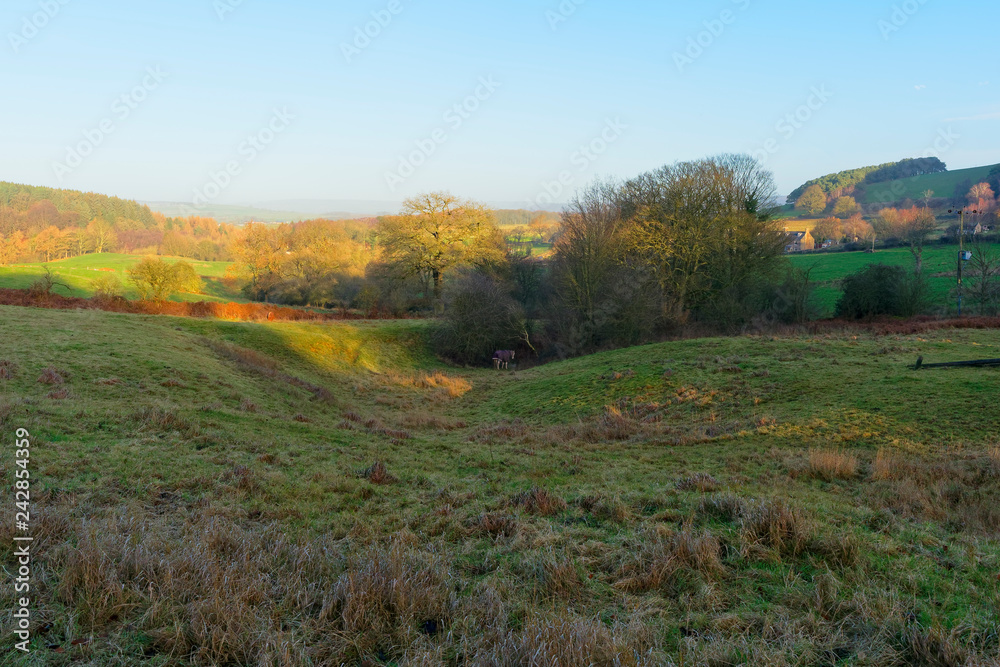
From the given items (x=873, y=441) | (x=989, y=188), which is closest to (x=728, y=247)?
(x=873, y=441)

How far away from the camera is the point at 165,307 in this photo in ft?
105

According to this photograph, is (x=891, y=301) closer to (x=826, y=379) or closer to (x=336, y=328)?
(x=826, y=379)

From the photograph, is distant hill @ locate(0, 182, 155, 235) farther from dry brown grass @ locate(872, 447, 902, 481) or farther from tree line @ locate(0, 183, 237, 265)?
dry brown grass @ locate(872, 447, 902, 481)

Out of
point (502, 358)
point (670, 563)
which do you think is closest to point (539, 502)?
point (670, 563)

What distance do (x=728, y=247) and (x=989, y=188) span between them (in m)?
71.5

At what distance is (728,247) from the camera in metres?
34.6

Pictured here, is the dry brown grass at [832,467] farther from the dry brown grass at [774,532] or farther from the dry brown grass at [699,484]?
the dry brown grass at [774,532]

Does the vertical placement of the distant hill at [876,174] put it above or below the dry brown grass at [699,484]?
above

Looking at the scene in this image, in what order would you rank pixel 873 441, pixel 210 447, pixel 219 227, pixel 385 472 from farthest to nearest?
1. pixel 219 227
2. pixel 873 441
3. pixel 210 447
4. pixel 385 472

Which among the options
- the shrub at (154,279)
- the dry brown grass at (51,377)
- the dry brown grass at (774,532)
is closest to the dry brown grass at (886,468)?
the dry brown grass at (774,532)

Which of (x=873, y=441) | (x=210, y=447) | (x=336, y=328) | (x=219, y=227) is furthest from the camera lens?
(x=219, y=227)

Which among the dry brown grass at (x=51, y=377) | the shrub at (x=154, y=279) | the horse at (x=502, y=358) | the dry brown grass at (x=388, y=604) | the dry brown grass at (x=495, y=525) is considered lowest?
the horse at (x=502, y=358)

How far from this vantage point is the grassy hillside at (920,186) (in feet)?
301

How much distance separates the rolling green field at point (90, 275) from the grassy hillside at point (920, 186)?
105874mm
